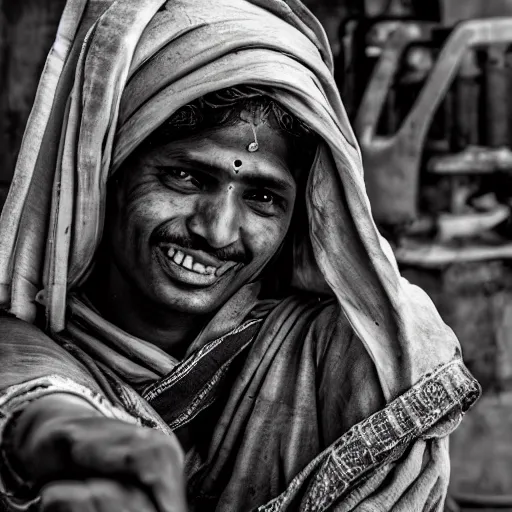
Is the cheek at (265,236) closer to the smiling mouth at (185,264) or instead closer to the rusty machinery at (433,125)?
the smiling mouth at (185,264)

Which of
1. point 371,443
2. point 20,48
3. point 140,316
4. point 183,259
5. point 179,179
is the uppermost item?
point 20,48

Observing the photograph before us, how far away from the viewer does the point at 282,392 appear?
154 cm

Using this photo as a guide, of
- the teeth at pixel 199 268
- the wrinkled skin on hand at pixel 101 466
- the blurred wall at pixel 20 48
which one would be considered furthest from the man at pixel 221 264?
the blurred wall at pixel 20 48

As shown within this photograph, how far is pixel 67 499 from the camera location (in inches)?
35.8

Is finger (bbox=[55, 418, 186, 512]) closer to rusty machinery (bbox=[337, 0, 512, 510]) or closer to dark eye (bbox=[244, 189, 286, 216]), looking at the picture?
dark eye (bbox=[244, 189, 286, 216])

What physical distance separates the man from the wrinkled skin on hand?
356mm

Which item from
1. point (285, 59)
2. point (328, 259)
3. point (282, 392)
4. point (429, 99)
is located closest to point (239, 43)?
point (285, 59)

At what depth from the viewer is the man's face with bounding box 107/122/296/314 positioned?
1.46 metres

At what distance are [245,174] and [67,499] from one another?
0.66 m

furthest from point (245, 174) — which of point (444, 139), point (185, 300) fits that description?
point (444, 139)

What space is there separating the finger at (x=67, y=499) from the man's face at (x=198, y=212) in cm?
58

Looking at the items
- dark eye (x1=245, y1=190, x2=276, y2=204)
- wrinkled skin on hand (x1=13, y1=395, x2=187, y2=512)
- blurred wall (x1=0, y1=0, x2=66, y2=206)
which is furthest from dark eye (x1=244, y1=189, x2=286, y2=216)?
blurred wall (x1=0, y1=0, x2=66, y2=206)

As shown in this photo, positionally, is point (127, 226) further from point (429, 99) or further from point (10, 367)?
point (429, 99)

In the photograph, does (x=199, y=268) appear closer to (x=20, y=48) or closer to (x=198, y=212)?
(x=198, y=212)
